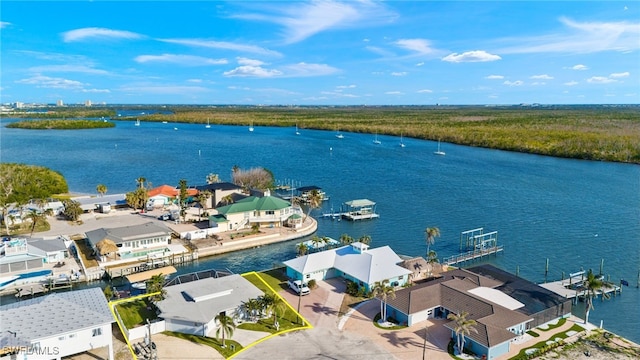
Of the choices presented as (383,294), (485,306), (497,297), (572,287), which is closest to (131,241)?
(383,294)

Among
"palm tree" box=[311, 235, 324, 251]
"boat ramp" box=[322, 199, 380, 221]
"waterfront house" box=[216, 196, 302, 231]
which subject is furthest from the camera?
"boat ramp" box=[322, 199, 380, 221]

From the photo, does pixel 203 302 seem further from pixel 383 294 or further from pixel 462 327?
pixel 462 327

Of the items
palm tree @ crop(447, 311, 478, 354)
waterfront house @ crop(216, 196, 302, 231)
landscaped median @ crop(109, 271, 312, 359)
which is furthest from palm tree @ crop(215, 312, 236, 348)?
waterfront house @ crop(216, 196, 302, 231)

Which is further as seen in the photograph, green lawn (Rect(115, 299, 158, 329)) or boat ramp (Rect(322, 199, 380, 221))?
boat ramp (Rect(322, 199, 380, 221))

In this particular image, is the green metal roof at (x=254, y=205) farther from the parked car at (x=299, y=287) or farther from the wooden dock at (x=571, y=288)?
the wooden dock at (x=571, y=288)

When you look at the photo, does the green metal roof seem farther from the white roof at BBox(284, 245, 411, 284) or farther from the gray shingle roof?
the gray shingle roof

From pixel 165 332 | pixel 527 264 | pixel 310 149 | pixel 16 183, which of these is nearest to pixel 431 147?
pixel 310 149

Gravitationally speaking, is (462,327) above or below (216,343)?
above
